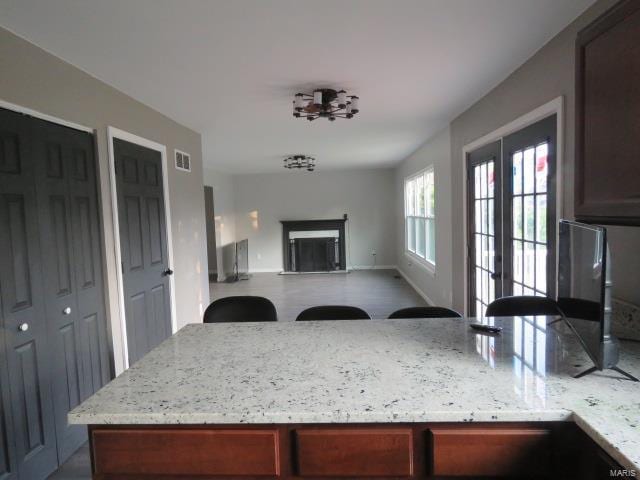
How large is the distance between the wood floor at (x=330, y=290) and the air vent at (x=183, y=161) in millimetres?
2365

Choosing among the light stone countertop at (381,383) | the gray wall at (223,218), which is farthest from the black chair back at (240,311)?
the gray wall at (223,218)

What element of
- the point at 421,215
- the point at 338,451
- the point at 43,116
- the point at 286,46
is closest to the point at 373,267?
the point at 421,215

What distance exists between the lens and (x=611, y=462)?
0.91 metres

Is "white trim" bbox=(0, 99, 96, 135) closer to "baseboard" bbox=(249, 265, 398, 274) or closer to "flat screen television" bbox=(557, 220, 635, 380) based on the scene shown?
"flat screen television" bbox=(557, 220, 635, 380)

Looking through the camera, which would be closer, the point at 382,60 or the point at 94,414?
the point at 94,414

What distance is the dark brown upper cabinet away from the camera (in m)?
1.15

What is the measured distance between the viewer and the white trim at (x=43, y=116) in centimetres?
195

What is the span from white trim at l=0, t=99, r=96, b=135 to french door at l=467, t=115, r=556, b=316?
299cm

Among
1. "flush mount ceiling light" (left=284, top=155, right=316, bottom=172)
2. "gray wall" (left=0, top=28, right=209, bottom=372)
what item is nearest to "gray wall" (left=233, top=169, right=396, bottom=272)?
"flush mount ceiling light" (left=284, top=155, right=316, bottom=172)

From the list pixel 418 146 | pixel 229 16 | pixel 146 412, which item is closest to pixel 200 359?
pixel 146 412

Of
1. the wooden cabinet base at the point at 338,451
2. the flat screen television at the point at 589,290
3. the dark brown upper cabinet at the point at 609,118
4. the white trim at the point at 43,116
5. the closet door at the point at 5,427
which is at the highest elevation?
the white trim at the point at 43,116

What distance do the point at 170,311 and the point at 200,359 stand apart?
245cm

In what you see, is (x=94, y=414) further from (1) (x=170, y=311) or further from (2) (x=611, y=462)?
(1) (x=170, y=311)

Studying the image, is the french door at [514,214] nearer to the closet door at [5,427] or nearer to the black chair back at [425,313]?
the black chair back at [425,313]
